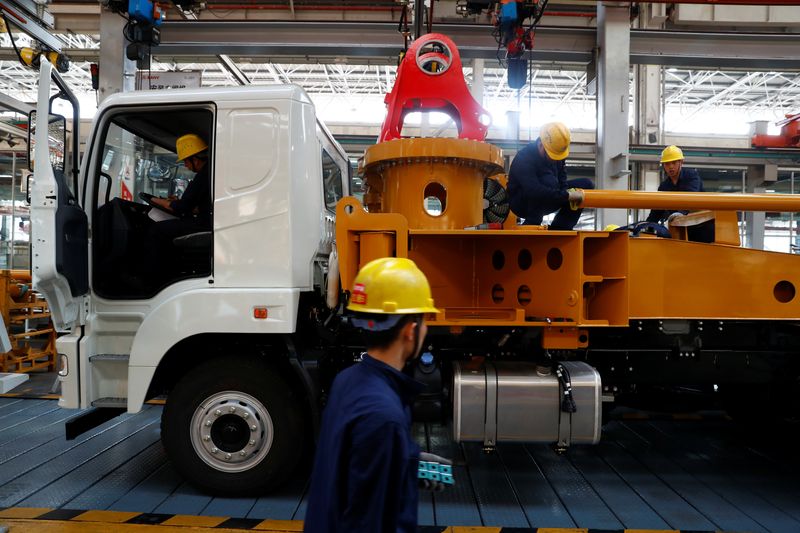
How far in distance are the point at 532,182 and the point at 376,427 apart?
2775 millimetres

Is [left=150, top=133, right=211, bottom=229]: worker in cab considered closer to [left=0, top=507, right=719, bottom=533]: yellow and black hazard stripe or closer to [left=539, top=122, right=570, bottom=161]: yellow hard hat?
[left=0, top=507, right=719, bottom=533]: yellow and black hazard stripe

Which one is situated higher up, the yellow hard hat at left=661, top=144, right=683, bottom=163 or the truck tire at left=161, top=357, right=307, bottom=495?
the yellow hard hat at left=661, top=144, right=683, bottom=163

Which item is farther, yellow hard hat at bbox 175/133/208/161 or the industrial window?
the industrial window

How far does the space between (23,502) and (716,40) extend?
8062 mm

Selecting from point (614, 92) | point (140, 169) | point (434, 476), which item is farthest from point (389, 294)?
point (614, 92)

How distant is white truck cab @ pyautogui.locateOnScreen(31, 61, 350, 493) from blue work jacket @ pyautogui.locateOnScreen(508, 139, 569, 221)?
145 cm

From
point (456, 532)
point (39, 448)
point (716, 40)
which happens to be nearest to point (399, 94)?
point (456, 532)

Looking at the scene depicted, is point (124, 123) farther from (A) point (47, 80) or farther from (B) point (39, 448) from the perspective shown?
(B) point (39, 448)

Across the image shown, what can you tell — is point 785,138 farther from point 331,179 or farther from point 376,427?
point 376,427

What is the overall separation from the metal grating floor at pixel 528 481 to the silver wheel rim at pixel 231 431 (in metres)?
0.28

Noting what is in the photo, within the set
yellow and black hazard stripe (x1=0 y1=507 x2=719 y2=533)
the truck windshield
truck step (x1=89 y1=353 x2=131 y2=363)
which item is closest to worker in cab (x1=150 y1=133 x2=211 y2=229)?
the truck windshield

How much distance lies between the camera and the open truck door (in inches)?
118

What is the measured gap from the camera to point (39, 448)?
13.4ft

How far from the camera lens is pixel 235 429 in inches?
128
